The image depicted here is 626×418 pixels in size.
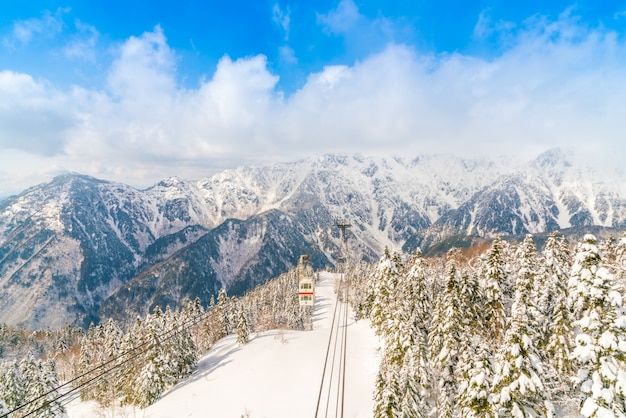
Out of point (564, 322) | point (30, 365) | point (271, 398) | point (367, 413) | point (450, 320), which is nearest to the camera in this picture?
point (564, 322)

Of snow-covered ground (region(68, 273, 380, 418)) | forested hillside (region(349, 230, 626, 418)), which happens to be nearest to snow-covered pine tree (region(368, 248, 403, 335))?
forested hillside (region(349, 230, 626, 418))

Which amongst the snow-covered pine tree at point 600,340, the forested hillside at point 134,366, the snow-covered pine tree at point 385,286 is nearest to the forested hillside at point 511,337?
the snow-covered pine tree at point 600,340

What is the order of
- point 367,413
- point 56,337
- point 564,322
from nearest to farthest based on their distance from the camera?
point 564,322
point 367,413
point 56,337

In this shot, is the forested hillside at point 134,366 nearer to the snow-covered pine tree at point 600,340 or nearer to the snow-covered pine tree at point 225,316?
the snow-covered pine tree at point 225,316

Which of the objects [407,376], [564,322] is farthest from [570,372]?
[407,376]

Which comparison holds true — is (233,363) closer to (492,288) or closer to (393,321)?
(393,321)
